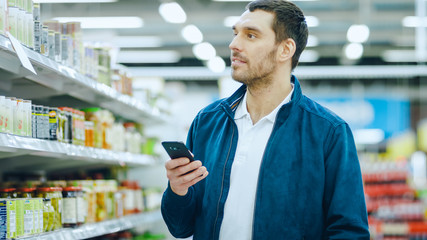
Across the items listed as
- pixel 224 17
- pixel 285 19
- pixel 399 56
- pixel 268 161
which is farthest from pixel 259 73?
pixel 399 56

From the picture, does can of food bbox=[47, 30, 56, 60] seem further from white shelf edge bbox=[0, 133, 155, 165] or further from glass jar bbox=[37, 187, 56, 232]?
glass jar bbox=[37, 187, 56, 232]

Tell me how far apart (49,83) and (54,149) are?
527mm

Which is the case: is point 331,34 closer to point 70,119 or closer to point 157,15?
point 157,15

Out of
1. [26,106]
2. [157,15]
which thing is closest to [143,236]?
[26,106]

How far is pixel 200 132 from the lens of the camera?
2424 mm

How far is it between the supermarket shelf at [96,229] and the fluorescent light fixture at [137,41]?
8.35 m

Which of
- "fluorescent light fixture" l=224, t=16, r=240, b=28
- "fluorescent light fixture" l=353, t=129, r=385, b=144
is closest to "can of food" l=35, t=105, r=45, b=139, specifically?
"fluorescent light fixture" l=224, t=16, r=240, b=28

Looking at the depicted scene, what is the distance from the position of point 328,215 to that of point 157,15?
9.63 meters

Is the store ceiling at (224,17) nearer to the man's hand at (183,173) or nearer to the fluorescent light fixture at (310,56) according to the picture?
the fluorescent light fixture at (310,56)

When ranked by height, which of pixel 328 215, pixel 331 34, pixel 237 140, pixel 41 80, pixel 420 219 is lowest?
pixel 420 219

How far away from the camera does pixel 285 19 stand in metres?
2.38

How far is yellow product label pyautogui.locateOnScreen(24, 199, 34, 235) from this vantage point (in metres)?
2.55

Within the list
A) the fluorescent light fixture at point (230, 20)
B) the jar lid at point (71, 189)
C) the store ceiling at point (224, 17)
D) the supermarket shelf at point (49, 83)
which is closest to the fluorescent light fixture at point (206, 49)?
the store ceiling at point (224, 17)

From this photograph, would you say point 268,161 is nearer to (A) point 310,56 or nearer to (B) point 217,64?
(B) point 217,64
